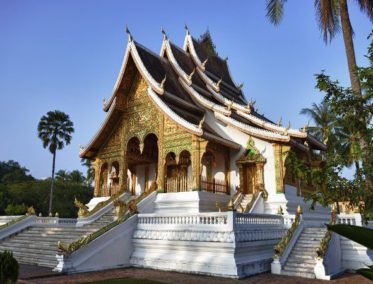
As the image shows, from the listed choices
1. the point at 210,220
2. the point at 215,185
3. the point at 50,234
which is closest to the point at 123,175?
the point at 215,185

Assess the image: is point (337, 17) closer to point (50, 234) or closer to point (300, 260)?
point (300, 260)

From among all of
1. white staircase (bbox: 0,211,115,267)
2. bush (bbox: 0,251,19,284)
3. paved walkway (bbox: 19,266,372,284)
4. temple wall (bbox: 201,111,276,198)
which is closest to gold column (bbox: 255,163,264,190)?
temple wall (bbox: 201,111,276,198)

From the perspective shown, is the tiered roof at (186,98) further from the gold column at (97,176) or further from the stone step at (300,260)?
the stone step at (300,260)

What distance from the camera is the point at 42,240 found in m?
12.2

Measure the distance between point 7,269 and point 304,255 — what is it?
290 inches

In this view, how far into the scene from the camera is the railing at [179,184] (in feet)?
49.8

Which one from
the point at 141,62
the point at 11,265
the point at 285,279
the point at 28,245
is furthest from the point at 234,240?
the point at 141,62

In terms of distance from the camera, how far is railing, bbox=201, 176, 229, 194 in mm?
14530

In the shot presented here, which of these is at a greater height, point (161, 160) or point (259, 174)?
point (161, 160)

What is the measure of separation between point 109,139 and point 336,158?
1324 centimetres

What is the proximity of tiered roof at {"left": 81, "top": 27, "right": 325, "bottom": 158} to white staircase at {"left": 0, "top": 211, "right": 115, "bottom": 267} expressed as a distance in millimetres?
4756

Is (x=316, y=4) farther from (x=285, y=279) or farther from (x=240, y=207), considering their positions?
(x=285, y=279)

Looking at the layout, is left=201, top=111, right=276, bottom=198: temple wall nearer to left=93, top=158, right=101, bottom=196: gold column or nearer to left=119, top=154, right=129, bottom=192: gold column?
left=119, top=154, right=129, bottom=192: gold column

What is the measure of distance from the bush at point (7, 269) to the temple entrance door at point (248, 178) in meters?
10.3
